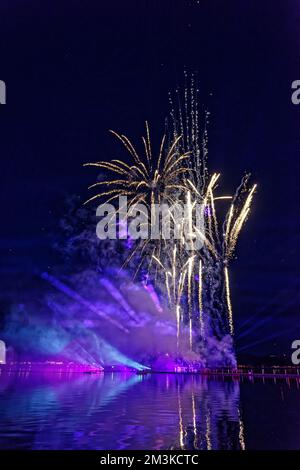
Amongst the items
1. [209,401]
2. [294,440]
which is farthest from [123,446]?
[209,401]

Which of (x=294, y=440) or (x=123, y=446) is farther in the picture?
(x=294, y=440)

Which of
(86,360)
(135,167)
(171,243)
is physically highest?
(135,167)

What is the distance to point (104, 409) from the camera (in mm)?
21172

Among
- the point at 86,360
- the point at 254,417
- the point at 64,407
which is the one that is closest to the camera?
the point at 254,417

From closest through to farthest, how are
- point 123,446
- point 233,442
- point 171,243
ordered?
point 123,446 < point 233,442 < point 171,243

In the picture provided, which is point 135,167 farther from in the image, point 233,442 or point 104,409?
point 233,442

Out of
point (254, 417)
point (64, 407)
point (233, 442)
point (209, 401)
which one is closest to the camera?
point (233, 442)

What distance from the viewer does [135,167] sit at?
33562 mm

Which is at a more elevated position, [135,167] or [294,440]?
[135,167]

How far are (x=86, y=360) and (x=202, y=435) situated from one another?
3182 inches
